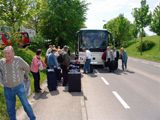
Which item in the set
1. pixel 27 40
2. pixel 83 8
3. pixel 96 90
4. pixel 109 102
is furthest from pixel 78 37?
pixel 83 8

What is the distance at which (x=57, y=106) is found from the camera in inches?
203

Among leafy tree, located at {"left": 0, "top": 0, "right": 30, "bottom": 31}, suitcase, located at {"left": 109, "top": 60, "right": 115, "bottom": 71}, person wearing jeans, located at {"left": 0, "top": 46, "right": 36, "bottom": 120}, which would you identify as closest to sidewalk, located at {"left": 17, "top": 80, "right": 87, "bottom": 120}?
person wearing jeans, located at {"left": 0, "top": 46, "right": 36, "bottom": 120}

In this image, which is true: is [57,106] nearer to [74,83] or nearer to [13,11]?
[74,83]

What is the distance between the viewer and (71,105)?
17.1ft

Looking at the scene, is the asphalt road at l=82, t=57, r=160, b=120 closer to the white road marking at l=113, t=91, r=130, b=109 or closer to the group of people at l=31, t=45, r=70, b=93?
the white road marking at l=113, t=91, r=130, b=109

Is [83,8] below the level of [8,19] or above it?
above

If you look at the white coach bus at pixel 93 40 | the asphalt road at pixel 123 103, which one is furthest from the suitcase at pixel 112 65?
the asphalt road at pixel 123 103

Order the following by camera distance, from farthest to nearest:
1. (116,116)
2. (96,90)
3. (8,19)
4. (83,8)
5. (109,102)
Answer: (83,8) < (8,19) < (96,90) < (109,102) < (116,116)

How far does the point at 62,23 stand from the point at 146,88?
19269 millimetres

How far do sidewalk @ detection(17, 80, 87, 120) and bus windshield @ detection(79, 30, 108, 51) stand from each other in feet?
24.1

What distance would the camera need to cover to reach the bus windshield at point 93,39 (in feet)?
44.5

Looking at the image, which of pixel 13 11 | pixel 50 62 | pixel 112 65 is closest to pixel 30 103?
pixel 50 62

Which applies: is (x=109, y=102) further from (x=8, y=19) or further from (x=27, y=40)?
(x=27, y=40)

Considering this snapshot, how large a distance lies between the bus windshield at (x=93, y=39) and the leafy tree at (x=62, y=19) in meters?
10.4
